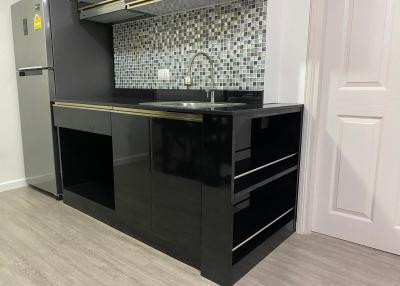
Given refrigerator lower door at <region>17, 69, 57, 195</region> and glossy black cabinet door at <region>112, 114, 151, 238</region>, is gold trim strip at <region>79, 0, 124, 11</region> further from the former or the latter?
glossy black cabinet door at <region>112, 114, 151, 238</region>

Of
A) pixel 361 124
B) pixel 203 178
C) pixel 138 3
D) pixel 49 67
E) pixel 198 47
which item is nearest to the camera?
pixel 203 178

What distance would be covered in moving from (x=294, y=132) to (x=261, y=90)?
338mm

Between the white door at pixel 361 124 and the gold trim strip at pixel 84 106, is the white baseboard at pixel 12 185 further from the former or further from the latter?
the white door at pixel 361 124

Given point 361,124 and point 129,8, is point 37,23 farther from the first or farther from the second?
point 361,124

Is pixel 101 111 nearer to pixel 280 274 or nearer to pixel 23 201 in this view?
pixel 23 201

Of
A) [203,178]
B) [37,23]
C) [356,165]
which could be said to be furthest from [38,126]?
[356,165]

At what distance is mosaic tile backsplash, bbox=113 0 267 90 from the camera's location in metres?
2.03

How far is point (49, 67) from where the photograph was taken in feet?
8.02

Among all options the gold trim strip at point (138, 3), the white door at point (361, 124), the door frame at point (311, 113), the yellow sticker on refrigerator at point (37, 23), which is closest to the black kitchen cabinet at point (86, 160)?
the yellow sticker on refrigerator at point (37, 23)

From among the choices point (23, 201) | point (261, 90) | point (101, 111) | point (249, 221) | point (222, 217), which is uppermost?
point (261, 90)

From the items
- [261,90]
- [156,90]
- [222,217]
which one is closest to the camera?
[222,217]

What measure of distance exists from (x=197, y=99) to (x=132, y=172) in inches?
29.9

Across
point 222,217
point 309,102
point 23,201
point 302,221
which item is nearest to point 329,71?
point 309,102

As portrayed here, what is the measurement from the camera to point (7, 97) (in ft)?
9.34
